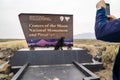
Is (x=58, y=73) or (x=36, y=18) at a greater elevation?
(x=36, y=18)

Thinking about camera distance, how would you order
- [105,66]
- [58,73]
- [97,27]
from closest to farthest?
[97,27]
[58,73]
[105,66]

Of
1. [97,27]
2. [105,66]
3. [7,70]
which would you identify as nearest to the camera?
[97,27]

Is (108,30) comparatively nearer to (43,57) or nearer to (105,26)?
(105,26)

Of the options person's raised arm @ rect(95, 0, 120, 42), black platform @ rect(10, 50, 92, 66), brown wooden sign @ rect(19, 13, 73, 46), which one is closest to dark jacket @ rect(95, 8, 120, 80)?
person's raised arm @ rect(95, 0, 120, 42)

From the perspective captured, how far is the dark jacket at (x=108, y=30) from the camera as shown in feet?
5.63

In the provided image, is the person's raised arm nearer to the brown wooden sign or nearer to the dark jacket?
the dark jacket

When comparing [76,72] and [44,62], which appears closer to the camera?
[76,72]

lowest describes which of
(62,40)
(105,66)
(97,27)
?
(105,66)

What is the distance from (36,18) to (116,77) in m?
10.9

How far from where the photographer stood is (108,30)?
1742 millimetres

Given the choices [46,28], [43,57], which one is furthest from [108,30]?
[46,28]

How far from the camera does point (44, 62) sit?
11.5m

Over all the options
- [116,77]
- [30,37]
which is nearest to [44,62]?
[30,37]

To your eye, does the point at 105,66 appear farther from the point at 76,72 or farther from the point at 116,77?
the point at 116,77
